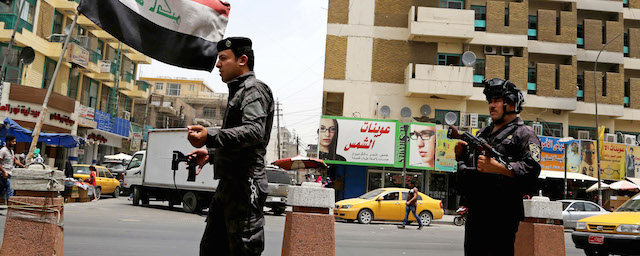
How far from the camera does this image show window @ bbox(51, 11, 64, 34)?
1252 inches

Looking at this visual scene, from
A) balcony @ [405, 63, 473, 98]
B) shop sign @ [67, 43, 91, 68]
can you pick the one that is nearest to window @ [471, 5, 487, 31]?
balcony @ [405, 63, 473, 98]

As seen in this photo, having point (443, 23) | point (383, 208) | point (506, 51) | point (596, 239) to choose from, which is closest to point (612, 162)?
point (506, 51)

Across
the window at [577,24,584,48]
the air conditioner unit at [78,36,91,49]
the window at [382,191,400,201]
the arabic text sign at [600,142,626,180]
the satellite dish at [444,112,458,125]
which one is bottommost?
the window at [382,191,400,201]

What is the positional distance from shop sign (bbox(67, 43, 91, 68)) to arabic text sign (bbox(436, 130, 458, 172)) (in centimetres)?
2192

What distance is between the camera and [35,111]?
2792 cm

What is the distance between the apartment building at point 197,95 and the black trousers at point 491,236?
244 ft

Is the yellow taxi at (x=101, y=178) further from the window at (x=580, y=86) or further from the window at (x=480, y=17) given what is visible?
the window at (x=580, y=86)

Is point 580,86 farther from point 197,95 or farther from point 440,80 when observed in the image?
point 197,95

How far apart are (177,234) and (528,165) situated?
8.88 m

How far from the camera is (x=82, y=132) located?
35562mm

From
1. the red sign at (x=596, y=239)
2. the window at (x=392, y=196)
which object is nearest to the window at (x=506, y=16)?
the window at (x=392, y=196)

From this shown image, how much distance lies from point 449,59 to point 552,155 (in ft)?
26.9

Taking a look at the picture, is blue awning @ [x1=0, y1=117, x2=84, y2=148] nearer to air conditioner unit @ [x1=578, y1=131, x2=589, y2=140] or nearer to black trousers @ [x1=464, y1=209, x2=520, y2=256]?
black trousers @ [x1=464, y1=209, x2=520, y2=256]

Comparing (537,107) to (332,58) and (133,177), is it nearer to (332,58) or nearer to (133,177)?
(332,58)
